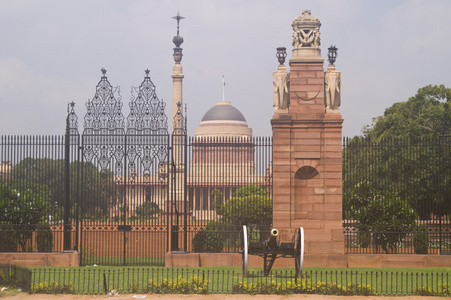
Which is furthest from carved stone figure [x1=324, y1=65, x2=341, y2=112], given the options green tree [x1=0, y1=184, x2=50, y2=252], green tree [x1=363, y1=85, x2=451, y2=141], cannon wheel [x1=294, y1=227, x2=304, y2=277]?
green tree [x1=363, y1=85, x2=451, y2=141]

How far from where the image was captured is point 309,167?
19.8 m

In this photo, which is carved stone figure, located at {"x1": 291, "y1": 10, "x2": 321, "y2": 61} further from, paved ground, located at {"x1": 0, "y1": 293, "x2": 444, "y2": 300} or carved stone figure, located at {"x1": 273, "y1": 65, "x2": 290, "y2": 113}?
paved ground, located at {"x1": 0, "y1": 293, "x2": 444, "y2": 300}

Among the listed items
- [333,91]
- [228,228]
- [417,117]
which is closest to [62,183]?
[228,228]

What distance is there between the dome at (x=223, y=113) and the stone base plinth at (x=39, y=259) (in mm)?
83011

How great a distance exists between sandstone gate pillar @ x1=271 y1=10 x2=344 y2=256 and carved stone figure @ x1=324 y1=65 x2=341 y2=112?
0.03 meters

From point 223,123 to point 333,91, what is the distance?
3179 inches

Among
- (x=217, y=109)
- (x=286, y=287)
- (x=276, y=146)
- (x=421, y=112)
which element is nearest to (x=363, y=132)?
(x=421, y=112)

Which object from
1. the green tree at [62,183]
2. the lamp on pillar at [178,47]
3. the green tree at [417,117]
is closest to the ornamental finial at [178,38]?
the lamp on pillar at [178,47]

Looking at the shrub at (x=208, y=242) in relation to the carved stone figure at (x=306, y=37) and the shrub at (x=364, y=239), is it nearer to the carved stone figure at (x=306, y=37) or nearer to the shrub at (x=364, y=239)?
the shrub at (x=364, y=239)

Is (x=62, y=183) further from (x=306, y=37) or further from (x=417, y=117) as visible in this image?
(x=417, y=117)

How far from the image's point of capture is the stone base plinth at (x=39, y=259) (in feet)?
64.1

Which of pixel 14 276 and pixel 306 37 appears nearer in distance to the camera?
pixel 14 276

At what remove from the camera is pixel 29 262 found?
19.5 m

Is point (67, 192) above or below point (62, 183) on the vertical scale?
below
